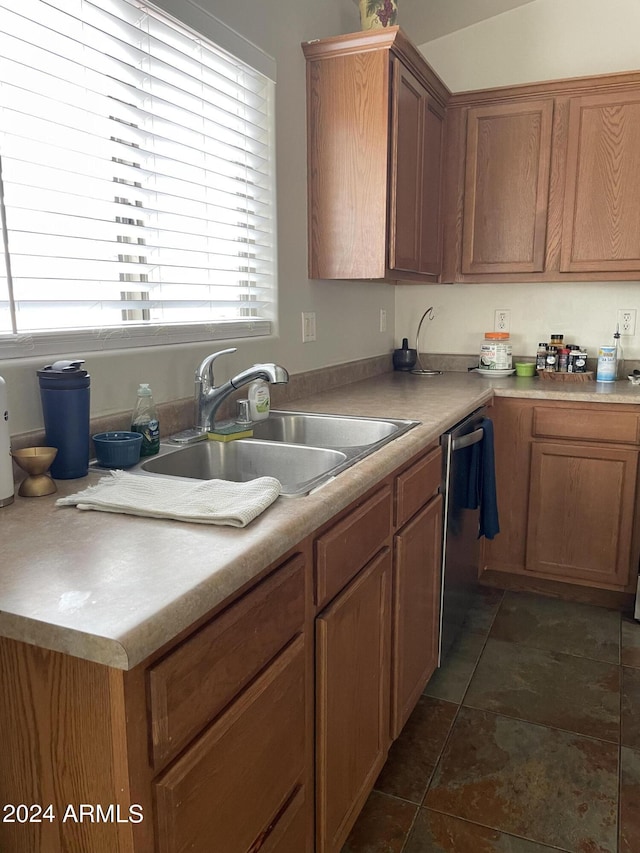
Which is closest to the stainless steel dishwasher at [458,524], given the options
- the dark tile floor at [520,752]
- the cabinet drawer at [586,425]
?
the dark tile floor at [520,752]

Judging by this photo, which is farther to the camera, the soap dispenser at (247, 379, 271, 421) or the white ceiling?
the white ceiling

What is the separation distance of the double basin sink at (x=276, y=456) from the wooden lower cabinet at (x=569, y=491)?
1.00 m

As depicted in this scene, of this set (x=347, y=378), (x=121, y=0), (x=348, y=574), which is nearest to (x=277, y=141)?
(x=121, y=0)

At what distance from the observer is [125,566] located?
88 cm

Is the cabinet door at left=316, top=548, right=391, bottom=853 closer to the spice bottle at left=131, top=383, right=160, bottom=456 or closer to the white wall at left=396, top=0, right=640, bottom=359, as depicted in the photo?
the spice bottle at left=131, top=383, right=160, bottom=456

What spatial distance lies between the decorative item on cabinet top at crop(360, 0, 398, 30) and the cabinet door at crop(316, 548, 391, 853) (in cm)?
190

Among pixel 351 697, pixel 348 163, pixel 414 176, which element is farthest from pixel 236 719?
pixel 414 176

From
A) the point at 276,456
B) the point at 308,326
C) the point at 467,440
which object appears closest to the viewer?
the point at 276,456

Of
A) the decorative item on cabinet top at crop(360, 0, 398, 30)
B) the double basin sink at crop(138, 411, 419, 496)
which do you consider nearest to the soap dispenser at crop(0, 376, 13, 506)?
the double basin sink at crop(138, 411, 419, 496)

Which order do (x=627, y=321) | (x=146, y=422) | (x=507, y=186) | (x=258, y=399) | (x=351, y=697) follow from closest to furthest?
1. (x=351, y=697)
2. (x=146, y=422)
3. (x=258, y=399)
4. (x=507, y=186)
5. (x=627, y=321)

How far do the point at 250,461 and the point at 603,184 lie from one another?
2095 millimetres

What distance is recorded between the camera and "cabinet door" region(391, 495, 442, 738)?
5.46 ft

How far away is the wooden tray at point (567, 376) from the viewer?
9.70 ft

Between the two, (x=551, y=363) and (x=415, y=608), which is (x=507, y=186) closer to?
(x=551, y=363)
